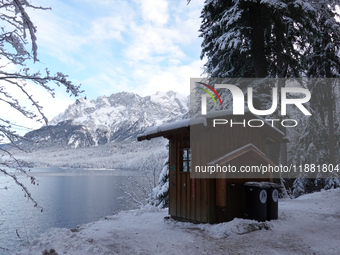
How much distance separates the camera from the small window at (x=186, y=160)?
7.90 m

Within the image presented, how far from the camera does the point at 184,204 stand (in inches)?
314

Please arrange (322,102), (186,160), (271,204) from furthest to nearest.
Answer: (322,102) < (186,160) < (271,204)

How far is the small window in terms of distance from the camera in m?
7.90

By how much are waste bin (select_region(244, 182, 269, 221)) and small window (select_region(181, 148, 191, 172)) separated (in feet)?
5.82

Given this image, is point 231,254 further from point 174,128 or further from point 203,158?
point 174,128

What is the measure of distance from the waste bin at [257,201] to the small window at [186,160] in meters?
1.77

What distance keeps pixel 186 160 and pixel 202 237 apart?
7.67 ft

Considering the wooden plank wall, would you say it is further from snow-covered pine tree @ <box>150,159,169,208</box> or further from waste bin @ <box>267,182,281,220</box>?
snow-covered pine tree @ <box>150,159,169,208</box>

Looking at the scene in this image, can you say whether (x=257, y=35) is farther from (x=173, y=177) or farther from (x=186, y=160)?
(x=173, y=177)

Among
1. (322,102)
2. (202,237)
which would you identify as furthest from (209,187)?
(322,102)

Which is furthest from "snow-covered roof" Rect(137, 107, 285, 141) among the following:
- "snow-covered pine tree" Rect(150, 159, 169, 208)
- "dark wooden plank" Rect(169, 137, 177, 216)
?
"snow-covered pine tree" Rect(150, 159, 169, 208)

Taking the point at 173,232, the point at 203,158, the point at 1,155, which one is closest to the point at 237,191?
the point at 203,158

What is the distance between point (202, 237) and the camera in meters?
6.40

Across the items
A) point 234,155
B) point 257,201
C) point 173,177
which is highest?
point 234,155
